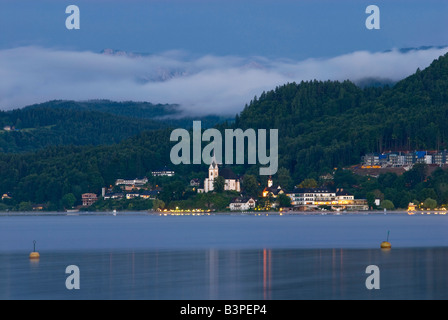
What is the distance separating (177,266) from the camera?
205 ft

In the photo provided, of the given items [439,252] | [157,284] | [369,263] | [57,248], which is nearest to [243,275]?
[157,284]

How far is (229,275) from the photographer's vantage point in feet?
184

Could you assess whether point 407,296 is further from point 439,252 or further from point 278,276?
point 439,252

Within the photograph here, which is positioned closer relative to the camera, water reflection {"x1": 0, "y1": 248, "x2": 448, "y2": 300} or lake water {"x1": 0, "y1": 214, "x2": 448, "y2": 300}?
water reflection {"x1": 0, "y1": 248, "x2": 448, "y2": 300}

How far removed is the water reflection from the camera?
153 ft

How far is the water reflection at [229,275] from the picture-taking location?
153 ft

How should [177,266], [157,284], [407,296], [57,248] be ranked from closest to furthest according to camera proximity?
1. [407,296]
2. [157,284]
3. [177,266]
4. [57,248]

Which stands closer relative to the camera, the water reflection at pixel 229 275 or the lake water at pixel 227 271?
the water reflection at pixel 229 275

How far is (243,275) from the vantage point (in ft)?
183

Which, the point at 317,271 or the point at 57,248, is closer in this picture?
the point at 317,271

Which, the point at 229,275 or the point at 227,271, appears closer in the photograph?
the point at 229,275

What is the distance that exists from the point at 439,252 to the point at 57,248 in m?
37.5
